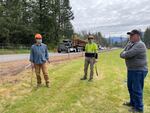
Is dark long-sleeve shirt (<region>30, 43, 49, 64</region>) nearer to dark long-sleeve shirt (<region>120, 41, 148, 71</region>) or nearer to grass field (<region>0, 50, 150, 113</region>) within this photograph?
grass field (<region>0, 50, 150, 113</region>)

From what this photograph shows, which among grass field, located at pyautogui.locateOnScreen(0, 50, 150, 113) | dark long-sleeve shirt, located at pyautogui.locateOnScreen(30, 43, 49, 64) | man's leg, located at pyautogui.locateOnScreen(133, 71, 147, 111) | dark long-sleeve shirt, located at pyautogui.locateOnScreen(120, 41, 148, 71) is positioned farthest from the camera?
dark long-sleeve shirt, located at pyautogui.locateOnScreen(30, 43, 49, 64)

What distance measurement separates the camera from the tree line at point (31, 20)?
67.3 meters

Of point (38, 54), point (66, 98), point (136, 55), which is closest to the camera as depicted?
point (136, 55)

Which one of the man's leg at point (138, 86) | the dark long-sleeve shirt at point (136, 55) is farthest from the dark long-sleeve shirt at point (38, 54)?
the man's leg at point (138, 86)

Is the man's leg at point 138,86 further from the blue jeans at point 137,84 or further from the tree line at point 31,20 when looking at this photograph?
the tree line at point 31,20

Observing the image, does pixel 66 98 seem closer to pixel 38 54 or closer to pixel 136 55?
pixel 38 54

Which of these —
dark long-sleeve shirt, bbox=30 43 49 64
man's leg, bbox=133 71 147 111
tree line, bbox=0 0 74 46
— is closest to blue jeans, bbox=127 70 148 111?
man's leg, bbox=133 71 147 111

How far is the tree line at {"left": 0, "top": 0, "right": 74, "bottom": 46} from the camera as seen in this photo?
221ft

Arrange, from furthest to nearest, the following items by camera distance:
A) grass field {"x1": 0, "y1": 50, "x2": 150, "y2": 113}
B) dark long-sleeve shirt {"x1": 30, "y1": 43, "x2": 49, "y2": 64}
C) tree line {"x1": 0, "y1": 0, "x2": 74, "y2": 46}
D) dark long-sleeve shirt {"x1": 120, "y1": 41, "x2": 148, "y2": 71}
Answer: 1. tree line {"x1": 0, "y1": 0, "x2": 74, "y2": 46}
2. dark long-sleeve shirt {"x1": 30, "y1": 43, "x2": 49, "y2": 64}
3. grass field {"x1": 0, "y1": 50, "x2": 150, "y2": 113}
4. dark long-sleeve shirt {"x1": 120, "y1": 41, "x2": 148, "y2": 71}

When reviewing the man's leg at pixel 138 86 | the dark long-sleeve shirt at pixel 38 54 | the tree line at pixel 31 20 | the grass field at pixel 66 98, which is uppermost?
the tree line at pixel 31 20

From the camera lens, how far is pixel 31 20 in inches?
3061

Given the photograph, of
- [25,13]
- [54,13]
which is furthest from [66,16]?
[25,13]

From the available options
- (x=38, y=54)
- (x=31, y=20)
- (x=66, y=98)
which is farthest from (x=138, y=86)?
(x=31, y=20)

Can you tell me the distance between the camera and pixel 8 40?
2638 inches
